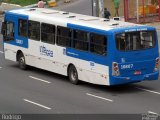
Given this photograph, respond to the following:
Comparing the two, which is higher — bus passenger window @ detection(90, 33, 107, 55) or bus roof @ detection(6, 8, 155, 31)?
bus roof @ detection(6, 8, 155, 31)

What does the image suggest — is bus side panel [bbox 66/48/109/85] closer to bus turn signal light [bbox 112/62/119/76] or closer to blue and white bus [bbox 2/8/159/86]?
blue and white bus [bbox 2/8/159/86]

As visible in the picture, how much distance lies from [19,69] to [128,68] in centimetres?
783

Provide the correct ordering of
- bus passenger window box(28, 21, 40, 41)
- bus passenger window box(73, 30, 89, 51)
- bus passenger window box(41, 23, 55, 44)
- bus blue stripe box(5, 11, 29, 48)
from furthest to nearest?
1. bus blue stripe box(5, 11, 29, 48)
2. bus passenger window box(28, 21, 40, 41)
3. bus passenger window box(41, 23, 55, 44)
4. bus passenger window box(73, 30, 89, 51)

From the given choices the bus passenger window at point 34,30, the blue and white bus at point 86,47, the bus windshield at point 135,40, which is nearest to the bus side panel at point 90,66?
the blue and white bus at point 86,47

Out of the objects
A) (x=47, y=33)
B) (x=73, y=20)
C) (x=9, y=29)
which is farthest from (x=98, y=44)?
(x=9, y=29)

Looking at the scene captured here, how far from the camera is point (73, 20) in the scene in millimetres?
27312

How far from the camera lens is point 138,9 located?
139ft

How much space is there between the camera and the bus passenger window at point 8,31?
103 ft

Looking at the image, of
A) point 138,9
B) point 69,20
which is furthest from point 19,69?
point 138,9

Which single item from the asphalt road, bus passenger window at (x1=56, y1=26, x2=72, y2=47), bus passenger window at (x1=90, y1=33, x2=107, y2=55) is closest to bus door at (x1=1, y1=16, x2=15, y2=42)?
the asphalt road

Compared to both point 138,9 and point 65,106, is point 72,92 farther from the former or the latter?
point 138,9

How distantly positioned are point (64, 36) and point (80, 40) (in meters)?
1.28

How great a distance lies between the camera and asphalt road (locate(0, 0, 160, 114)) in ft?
72.3

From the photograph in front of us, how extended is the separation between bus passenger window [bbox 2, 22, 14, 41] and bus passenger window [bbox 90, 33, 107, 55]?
22.4ft
